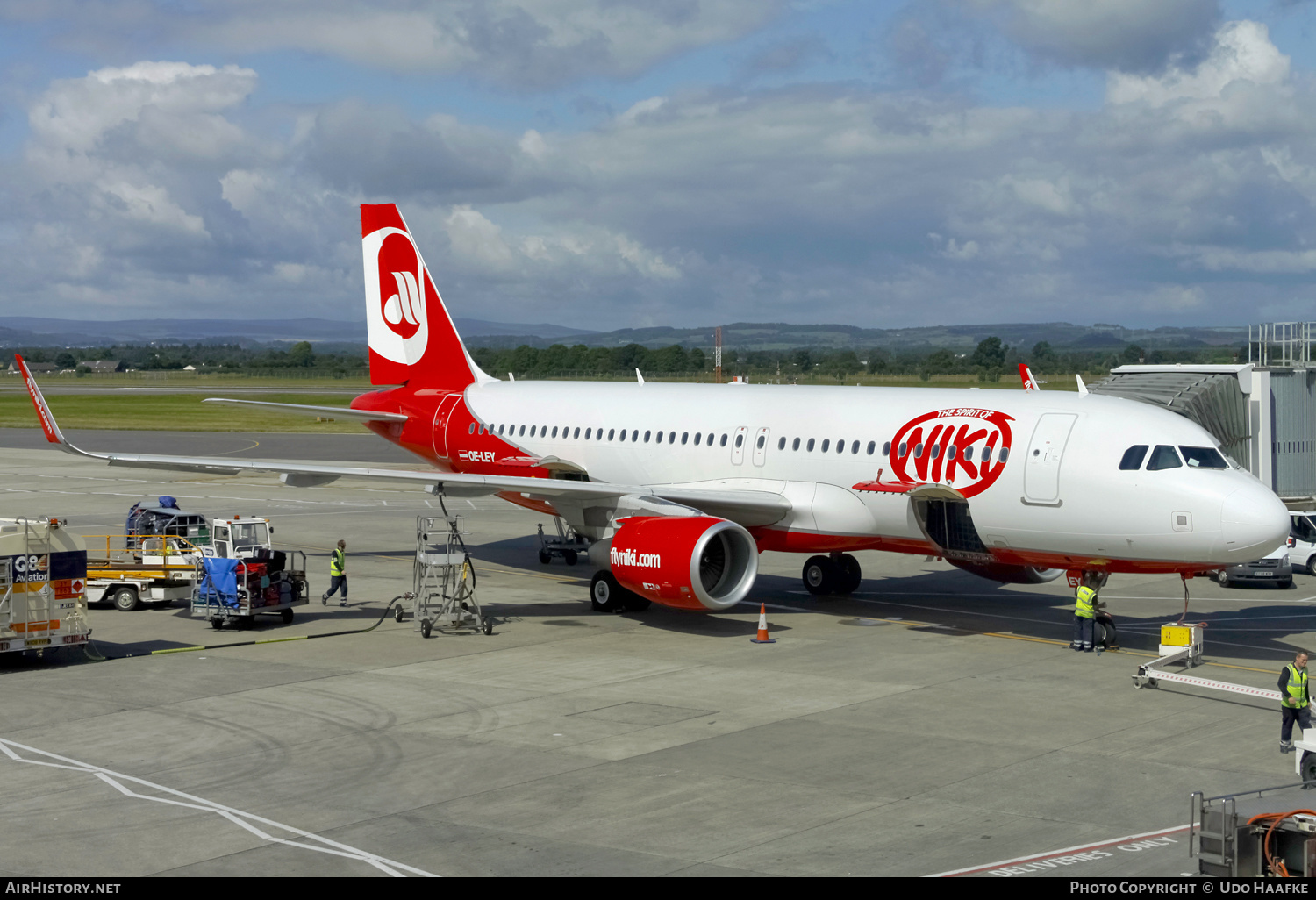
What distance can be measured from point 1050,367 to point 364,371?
97.5 m

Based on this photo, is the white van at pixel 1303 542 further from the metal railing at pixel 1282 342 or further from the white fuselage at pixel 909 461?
the white fuselage at pixel 909 461

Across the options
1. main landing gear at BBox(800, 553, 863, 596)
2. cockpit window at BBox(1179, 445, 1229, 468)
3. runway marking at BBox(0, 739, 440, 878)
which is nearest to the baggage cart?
runway marking at BBox(0, 739, 440, 878)

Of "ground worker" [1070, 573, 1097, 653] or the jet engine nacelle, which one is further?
the jet engine nacelle

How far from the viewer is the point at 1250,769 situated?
16484 millimetres

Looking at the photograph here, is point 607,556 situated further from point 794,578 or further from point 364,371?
point 364,371

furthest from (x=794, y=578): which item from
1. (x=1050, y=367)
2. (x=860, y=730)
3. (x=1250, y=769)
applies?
(x=1050, y=367)

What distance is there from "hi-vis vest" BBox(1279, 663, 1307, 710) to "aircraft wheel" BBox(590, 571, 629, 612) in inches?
572

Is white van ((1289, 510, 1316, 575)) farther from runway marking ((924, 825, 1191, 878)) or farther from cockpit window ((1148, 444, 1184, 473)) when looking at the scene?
runway marking ((924, 825, 1191, 878))

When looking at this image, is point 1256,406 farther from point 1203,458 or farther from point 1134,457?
point 1134,457

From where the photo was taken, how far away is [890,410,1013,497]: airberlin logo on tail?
984 inches

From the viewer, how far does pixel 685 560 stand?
2477 cm

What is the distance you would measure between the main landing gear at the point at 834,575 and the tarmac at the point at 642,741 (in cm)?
56

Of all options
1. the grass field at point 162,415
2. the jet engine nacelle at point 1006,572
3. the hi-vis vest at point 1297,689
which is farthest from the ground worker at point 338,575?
the grass field at point 162,415
